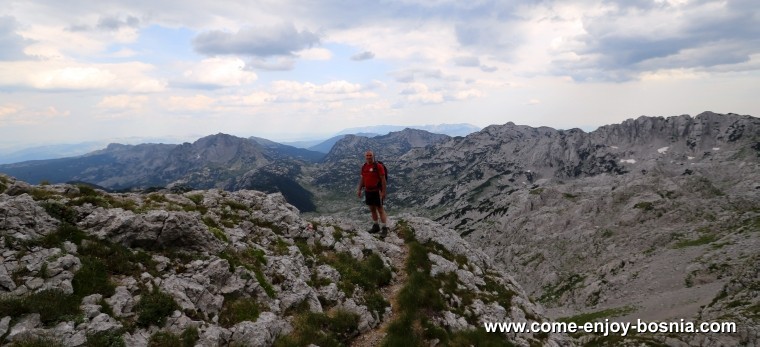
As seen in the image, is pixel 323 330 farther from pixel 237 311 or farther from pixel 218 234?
pixel 218 234

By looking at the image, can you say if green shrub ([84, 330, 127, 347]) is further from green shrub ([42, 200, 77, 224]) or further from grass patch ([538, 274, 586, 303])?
grass patch ([538, 274, 586, 303])

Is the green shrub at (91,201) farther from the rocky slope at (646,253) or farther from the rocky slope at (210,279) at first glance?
the rocky slope at (646,253)

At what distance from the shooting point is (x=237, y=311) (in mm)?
16141

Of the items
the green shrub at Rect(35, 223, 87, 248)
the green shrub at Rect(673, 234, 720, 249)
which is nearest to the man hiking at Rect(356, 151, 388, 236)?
the green shrub at Rect(35, 223, 87, 248)

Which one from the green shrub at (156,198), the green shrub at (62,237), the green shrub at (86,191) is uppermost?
the green shrub at (86,191)

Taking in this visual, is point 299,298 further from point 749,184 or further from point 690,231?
point 749,184

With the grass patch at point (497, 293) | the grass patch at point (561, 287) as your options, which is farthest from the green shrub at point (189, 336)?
the grass patch at point (561, 287)

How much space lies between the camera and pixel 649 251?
13250 centimetres

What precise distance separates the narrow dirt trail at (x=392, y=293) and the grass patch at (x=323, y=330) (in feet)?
1.95

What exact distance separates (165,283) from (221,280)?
7.81 feet

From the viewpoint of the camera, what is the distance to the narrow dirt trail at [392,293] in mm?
17688

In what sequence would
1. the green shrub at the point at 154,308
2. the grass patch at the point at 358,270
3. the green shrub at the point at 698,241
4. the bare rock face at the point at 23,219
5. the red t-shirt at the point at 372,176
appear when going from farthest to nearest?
1. the green shrub at the point at 698,241
2. the red t-shirt at the point at 372,176
3. the grass patch at the point at 358,270
4. the bare rock face at the point at 23,219
5. the green shrub at the point at 154,308

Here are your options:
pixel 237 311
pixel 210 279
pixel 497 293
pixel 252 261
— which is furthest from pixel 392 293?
pixel 210 279

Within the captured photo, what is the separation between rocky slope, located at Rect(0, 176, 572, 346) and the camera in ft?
43.9
